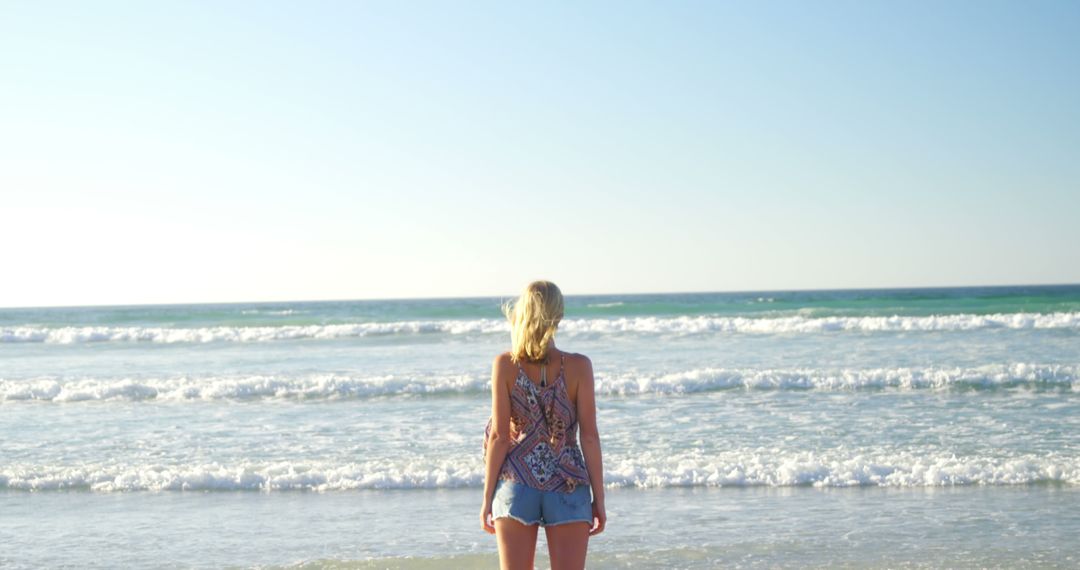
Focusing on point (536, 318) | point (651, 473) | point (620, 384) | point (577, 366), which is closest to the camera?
point (536, 318)

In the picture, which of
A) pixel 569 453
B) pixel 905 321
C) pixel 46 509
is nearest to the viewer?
pixel 569 453

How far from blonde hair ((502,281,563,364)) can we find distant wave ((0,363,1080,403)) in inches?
407

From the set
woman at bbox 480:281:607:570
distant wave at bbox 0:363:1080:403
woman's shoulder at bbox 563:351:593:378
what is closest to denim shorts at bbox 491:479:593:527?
woman at bbox 480:281:607:570

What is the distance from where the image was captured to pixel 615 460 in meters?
9.30

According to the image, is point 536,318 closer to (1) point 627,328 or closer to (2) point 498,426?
(2) point 498,426

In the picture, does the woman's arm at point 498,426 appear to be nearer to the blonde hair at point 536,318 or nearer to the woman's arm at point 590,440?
the blonde hair at point 536,318

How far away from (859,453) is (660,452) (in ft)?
6.63

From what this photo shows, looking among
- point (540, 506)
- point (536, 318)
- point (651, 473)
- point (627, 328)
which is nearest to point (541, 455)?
point (540, 506)

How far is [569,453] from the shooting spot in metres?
3.78

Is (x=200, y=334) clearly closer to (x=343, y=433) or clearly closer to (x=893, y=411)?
(x=343, y=433)

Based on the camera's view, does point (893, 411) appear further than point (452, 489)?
Yes

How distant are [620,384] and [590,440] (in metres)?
10.4

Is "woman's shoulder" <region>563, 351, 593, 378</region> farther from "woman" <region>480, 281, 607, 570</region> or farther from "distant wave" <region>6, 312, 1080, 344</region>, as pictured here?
"distant wave" <region>6, 312, 1080, 344</region>

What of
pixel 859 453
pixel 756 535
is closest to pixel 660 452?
pixel 859 453
